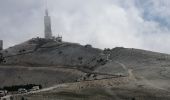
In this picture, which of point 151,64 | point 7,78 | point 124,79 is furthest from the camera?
point 7,78

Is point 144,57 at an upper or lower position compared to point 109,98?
upper

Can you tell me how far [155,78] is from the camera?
487 ft

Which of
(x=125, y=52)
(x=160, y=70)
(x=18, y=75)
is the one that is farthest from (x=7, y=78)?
(x=160, y=70)

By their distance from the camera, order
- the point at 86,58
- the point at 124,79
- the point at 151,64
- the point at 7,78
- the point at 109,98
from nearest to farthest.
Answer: the point at 109,98 → the point at 124,79 → the point at 151,64 → the point at 7,78 → the point at 86,58

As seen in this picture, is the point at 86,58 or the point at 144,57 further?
the point at 86,58

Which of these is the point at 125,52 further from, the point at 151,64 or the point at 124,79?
the point at 124,79

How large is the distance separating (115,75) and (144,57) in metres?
29.8

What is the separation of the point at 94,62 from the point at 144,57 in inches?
733

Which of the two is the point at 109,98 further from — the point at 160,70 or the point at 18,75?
the point at 18,75

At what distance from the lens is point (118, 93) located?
130375 mm

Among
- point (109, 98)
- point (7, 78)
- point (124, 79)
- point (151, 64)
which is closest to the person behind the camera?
point (109, 98)

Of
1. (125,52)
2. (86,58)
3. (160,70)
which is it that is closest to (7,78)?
(86,58)

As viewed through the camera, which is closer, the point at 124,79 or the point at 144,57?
the point at 124,79

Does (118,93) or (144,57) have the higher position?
(144,57)
